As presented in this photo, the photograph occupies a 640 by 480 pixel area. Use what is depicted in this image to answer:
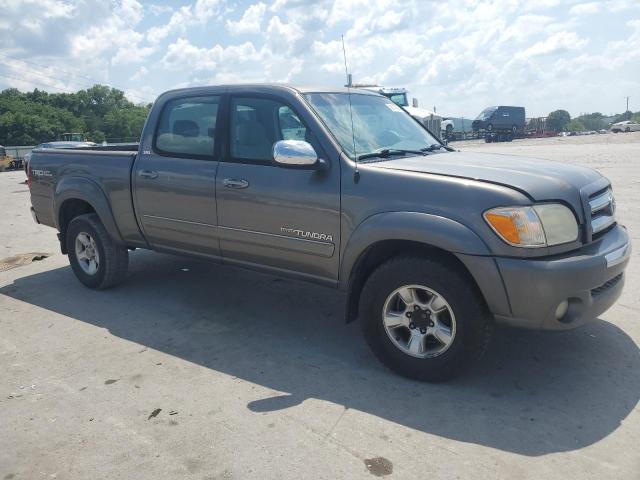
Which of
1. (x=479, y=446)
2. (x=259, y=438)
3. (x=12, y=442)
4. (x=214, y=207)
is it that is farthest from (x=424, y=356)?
(x=12, y=442)

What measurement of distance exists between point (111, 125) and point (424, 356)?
10408 cm

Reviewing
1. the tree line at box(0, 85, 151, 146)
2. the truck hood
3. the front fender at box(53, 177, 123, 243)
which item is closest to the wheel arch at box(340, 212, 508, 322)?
the truck hood

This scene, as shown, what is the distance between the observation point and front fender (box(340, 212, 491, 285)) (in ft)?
10.3

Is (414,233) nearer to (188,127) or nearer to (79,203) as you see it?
(188,127)

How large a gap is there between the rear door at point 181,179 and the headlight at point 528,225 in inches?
87.8

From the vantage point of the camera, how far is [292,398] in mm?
3346

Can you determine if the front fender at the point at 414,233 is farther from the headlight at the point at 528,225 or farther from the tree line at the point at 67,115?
the tree line at the point at 67,115

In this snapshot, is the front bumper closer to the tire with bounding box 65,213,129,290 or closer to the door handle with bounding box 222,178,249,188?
the door handle with bounding box 222,178,249,188

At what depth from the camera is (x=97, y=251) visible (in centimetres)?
548

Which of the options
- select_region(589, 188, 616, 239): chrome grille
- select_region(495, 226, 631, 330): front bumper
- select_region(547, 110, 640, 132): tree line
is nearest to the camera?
select_region(495, 226, 631, 330): front bumper

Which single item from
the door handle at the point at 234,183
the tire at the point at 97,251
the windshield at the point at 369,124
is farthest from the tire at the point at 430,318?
the tire at the point at 97,251

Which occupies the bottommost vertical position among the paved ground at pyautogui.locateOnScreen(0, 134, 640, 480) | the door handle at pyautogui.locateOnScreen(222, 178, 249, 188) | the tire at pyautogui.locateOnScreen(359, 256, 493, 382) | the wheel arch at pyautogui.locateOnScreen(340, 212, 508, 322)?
the paved ground at pyautogui.locateOnScreen(0, 134, 640, 480)

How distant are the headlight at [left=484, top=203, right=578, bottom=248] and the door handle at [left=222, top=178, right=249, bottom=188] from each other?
5.98 ft

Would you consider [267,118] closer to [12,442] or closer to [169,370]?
[169,370]
